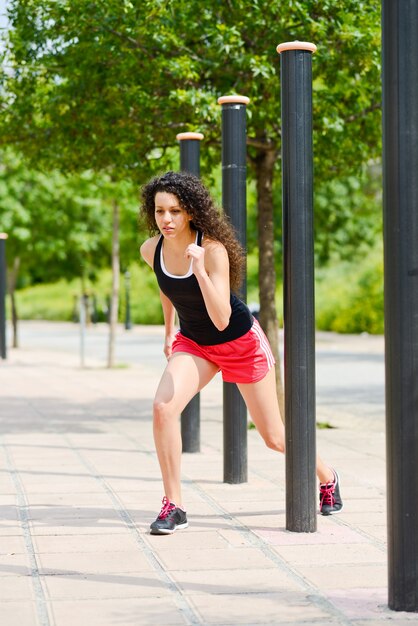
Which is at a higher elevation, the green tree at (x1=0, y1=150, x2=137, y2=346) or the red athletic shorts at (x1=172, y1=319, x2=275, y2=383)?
the green tree at (x1=0, y1=150, x2=137, y2=346)

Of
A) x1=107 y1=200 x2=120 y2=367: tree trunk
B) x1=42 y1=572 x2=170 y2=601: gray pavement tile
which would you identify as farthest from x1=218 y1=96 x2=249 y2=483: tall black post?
x1=107 y1=200 x2=120 y2=367: tree trunk

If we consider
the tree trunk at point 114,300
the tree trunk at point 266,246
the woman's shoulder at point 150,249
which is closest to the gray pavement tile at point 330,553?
the woman's shoulder at point 150,249

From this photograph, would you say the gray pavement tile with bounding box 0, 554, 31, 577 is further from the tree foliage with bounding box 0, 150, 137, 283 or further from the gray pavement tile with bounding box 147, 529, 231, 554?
the tree foliage with bounding box 0, 150, 137, 283

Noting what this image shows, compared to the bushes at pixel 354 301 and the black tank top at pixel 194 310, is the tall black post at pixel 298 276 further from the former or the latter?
the bushes at pixel 354 301

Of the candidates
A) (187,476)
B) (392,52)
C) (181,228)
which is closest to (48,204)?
(187,476)

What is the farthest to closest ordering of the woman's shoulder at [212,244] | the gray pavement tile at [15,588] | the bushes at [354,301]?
1. the bushes at [354,301]
2. the woman's shoulder at [212,244]
3. the gray pavement tile at [15,588]

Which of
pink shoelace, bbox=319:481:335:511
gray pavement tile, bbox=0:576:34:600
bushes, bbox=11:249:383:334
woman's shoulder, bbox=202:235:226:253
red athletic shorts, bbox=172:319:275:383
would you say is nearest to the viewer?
gray pavement tile, bbox=0:576:34:600

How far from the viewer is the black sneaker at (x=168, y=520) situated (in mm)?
5930

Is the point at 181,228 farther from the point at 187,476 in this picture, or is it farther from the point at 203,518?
the point at 187,476

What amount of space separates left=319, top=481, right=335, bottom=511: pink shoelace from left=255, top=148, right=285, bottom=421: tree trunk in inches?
183

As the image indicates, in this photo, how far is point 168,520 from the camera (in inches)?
235

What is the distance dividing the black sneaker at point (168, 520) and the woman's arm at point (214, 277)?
3.13ft

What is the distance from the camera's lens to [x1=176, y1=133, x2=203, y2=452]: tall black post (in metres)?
8.77

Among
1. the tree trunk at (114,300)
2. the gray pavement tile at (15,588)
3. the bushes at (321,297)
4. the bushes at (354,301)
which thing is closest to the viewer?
the gray pavement tile at (15,588)
